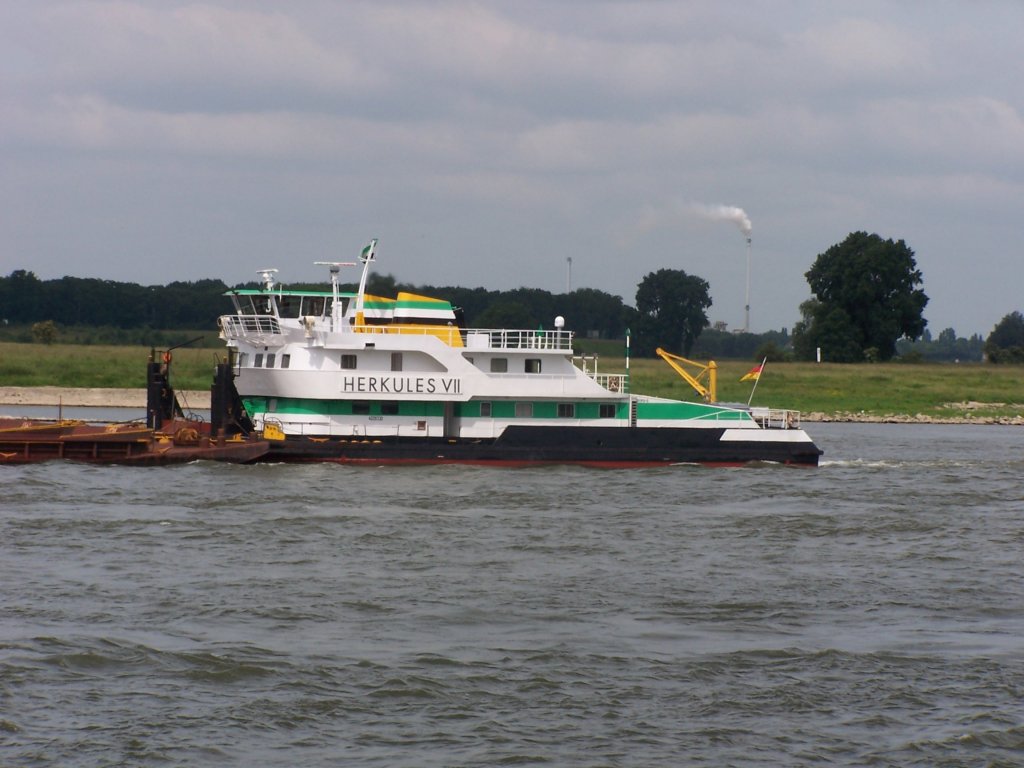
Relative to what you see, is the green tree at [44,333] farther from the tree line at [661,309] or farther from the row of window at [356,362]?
the row of window at [356,362]

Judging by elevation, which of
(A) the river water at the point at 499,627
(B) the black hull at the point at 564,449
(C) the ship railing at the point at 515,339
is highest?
(C) the ship railing at the point at 515,339

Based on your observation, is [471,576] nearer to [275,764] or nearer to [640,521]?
[640,521]

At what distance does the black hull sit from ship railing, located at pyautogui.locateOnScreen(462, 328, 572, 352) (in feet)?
7.55

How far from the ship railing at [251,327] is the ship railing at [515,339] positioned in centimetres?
510

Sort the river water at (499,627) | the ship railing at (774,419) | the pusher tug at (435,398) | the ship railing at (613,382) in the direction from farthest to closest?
the ship railing at (774,419)
the ship railing at (613,382)
the pusher tug at (435,398)
the river water at (499,627)

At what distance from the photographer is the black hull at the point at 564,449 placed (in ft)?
111

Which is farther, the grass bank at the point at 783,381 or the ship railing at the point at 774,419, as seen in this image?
the grass bank at the point at 783,381

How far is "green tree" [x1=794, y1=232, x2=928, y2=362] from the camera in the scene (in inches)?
3730

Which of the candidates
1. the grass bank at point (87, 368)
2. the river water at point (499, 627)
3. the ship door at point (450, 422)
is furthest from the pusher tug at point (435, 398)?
the grass bank at point (87, 368)

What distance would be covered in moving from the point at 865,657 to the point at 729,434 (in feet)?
63.8

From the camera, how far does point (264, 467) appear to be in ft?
108

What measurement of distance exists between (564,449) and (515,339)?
3.28 meters

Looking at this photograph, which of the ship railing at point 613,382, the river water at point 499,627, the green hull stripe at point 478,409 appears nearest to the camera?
the river water at point 499,627

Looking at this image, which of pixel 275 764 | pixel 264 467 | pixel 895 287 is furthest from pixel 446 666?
pixel 895 287
